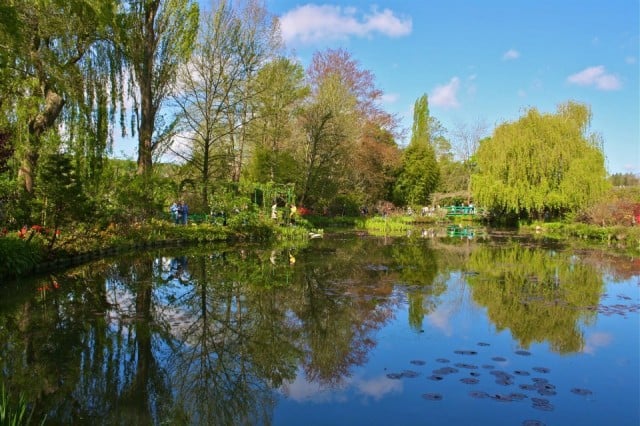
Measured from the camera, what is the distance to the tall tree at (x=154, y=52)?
659 inches

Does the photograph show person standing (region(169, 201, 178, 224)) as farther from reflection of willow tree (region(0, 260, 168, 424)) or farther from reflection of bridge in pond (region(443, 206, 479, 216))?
reflection of bridge in pond (region(443, 206, 479, 216))

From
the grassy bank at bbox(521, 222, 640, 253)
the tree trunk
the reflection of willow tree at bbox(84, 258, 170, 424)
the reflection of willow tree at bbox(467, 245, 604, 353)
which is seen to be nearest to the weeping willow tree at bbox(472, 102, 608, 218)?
the grassy bank at bbox(521, 222, 640, 253)

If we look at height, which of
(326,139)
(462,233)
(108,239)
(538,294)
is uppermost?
(326,139)

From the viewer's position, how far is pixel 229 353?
543cm

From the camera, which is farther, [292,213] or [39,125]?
[292,213]

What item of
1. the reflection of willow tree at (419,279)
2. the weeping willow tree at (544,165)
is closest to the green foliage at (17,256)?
the reflection of willow tree at (419,279)

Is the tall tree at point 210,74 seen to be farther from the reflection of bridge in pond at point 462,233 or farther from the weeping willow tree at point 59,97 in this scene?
the reflection of bridge in pond at point 462,233

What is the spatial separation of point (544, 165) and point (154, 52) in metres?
21.2

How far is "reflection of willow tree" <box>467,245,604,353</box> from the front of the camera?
6465mm

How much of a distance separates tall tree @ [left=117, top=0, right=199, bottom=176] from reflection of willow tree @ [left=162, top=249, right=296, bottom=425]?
10.2m

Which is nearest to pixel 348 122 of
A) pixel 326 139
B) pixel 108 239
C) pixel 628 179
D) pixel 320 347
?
pixel 326 139

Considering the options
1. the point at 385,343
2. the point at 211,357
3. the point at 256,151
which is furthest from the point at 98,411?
the point at 256,151

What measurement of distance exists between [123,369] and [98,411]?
0.95m

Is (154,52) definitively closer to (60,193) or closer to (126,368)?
(60,193)
